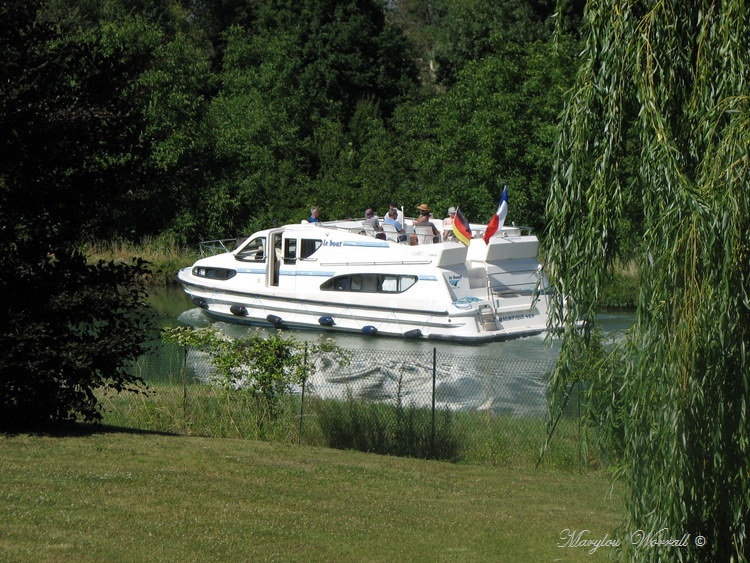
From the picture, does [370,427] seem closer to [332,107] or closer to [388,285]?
[388,285]

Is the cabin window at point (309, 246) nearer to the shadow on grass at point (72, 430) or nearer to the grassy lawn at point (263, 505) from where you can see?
the shadow on grass at point (72, 430)

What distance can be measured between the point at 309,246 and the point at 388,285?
284 cm

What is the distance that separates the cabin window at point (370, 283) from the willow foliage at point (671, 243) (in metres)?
20.6

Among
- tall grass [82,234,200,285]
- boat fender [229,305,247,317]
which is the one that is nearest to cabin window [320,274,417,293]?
boat fender [229,305,247,317]

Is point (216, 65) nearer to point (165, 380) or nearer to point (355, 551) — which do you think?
point (165, 380)

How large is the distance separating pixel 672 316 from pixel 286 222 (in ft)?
125

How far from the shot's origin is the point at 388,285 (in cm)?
2980

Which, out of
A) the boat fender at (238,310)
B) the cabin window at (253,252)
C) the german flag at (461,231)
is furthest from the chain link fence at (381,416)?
the cabin window at (253,252)

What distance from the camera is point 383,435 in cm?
1477

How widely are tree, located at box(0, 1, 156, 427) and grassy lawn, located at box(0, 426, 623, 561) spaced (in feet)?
2.38

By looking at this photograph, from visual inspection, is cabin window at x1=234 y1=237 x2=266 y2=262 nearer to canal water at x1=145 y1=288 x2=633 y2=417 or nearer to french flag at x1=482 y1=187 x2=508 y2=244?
french flag at x1=482 y1=187 x2=508 y2=244

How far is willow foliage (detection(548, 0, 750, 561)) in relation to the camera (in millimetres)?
7426

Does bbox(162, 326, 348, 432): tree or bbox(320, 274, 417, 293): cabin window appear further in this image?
bbox(320, 274, 417, 293): cabin window

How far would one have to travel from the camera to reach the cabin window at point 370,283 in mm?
29453
